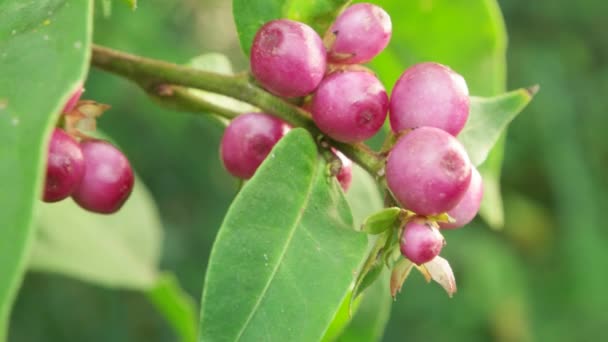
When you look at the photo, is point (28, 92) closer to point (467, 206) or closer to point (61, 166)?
point (61, 166)

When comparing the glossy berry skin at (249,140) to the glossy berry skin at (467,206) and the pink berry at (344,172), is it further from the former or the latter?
the glossy berry skin at (467,206)

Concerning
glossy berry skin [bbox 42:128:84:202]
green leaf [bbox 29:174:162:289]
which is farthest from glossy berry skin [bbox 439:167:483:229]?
green leaf [bbox 29:174:162:289]

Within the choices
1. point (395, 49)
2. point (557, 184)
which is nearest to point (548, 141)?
Result: point (557, 184)

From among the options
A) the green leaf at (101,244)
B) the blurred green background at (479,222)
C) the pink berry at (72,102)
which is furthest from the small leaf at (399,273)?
the blurred green background at (479,222)

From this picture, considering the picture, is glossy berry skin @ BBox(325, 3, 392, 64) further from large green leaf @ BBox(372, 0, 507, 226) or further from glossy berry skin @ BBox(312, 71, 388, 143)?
large green leaf @ BBox(372, 0, 507, 226)

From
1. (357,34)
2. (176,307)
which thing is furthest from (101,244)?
(357,34)

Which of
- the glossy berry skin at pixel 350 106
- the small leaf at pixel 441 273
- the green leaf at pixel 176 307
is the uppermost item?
the glossy berry skin at pixel 350 106
